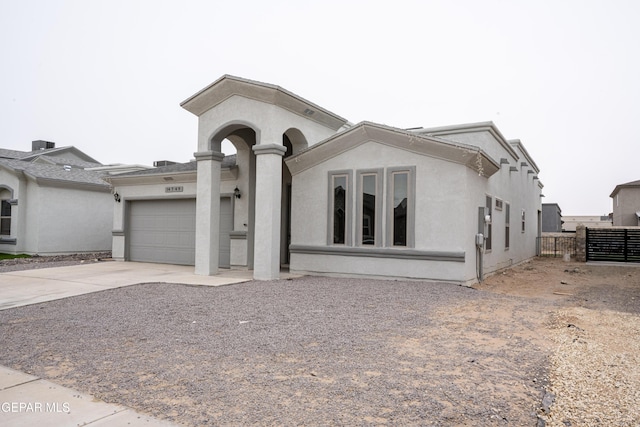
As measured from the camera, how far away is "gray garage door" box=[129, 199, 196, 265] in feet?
51.1

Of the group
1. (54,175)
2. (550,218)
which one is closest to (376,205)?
(54,175)

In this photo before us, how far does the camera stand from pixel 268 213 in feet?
37.0

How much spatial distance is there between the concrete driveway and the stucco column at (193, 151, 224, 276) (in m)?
0.45

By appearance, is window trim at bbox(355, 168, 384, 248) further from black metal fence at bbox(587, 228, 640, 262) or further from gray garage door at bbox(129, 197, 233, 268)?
black metal fence at bbox(587, 228, 640, 262)

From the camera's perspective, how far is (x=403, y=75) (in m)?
21.7

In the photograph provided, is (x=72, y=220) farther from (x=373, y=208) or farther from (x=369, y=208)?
(x=373, y=208)

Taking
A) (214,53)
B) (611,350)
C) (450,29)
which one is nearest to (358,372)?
(611,350)

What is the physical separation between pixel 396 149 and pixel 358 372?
781 cm

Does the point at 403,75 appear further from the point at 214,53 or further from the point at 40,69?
the point at 40,69

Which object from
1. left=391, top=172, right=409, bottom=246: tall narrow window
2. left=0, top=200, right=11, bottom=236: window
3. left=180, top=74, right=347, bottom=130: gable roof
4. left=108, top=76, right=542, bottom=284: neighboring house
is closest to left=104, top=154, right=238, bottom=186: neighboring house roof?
left=108, top=76, right=542, bottom=284: neighboring house

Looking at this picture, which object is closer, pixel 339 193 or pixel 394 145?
pixel 394 145

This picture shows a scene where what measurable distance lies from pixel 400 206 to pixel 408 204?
0.23 meters

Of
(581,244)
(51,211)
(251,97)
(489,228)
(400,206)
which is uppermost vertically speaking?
(251,97)

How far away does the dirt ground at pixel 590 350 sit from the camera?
351cm
